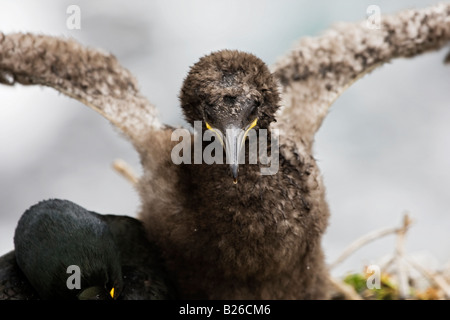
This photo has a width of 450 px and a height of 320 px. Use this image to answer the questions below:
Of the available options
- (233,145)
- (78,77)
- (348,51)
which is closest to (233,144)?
(233,145)

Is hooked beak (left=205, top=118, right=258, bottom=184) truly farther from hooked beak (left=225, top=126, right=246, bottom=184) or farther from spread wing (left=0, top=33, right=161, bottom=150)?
spread wing (left=0, top=33, right=161, bottom=150)

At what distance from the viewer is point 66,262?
238 cm

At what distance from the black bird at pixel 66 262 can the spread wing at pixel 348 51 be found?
3.81 ft

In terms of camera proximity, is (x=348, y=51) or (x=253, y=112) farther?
(x=348, y=51)

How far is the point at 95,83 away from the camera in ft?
10.7

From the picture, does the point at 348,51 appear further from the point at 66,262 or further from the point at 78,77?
the point at 66,262

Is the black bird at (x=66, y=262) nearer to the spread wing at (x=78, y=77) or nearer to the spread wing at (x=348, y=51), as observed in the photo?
the spread wing at (x=78, y=77)

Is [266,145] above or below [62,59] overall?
below

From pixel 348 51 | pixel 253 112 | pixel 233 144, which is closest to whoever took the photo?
pixel 233 144

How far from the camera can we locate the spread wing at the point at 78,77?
10.4 ft

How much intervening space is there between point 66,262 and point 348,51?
73.8 inches
